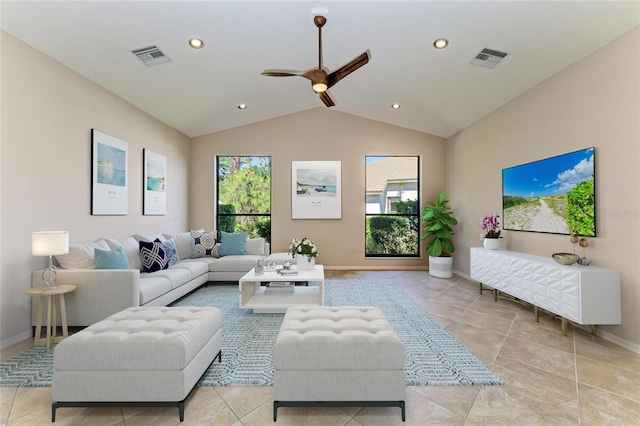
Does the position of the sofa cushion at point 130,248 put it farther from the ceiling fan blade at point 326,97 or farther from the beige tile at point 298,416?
the ceiling fan blade at point 326,97

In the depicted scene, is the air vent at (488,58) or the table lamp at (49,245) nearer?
the table lamp at (49,245)

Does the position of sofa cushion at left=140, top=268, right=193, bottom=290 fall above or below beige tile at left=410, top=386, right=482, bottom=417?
above

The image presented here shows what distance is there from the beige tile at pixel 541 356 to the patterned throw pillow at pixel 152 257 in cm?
412

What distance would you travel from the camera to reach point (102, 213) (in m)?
3.99

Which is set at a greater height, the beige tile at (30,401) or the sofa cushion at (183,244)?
the sofa cushion at (183,244)

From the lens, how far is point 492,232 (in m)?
4.58

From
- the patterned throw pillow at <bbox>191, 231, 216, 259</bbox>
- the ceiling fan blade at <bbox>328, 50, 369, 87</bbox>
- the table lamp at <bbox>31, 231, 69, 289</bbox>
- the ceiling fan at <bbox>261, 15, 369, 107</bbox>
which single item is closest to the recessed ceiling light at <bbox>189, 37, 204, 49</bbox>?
the ceiling fan at <bbox>261, 15, 369, 107</bbox>

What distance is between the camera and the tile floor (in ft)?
5.89

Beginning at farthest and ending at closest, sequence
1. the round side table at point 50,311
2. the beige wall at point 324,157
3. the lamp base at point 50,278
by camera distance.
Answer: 1. the beige wall at point 324,157
2. the lamp base at point 50,278
3. the round side table at point 50,311

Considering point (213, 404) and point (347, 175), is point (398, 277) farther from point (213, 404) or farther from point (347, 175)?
point (213, 404)

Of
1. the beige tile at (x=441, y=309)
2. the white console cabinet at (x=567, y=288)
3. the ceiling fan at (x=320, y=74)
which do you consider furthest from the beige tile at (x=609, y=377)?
the ceiling fan at (x=320, y=74)

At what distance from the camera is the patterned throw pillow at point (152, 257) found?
13.4ft

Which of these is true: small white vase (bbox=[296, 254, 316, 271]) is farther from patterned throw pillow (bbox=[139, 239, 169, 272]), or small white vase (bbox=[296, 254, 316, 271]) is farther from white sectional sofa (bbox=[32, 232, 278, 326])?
Answer: patterned throw pillow (bbox=[139, 239, 169, 272])

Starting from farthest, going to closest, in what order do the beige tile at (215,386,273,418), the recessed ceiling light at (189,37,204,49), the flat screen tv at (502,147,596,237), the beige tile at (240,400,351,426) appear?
the recessed ceiling light at (189,37,204,49) → the flat screen tv at (502,147,596,237) → the beige tile at (215,386,273,418) → the beige tile at (240,400,351,426)
